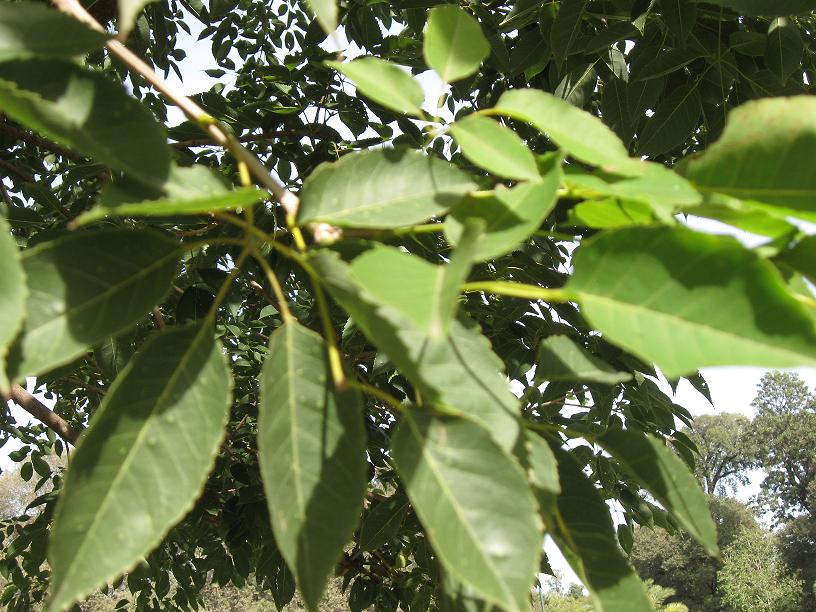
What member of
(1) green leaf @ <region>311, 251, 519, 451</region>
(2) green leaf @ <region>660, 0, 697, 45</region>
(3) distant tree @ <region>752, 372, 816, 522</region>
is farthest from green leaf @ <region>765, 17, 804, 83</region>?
(3) distant tree @ <region>752, 372, 816, 522</region>

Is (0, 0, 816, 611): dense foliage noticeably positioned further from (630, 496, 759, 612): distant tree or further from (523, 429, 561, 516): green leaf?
(630, 496, 759, 612): distant tree

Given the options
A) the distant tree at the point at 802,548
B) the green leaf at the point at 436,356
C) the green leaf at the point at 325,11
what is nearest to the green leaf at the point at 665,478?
the green leaf at the point at 436,356

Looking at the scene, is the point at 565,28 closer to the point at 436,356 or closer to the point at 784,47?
the point at 784,47

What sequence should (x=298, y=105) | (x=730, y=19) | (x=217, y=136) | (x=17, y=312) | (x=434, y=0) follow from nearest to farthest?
(x=17, y=312)
(x=217, y=136)
(x=730, y=19)
(x=434, y=0)
(x=298, y=105)

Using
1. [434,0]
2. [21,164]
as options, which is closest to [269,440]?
[434,0]

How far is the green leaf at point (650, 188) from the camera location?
494 millimetres

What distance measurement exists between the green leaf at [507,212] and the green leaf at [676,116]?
1143 mm

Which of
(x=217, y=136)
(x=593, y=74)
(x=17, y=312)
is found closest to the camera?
(x=17, y=312)

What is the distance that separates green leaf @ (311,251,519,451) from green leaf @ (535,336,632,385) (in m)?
0.21

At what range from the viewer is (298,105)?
220cm

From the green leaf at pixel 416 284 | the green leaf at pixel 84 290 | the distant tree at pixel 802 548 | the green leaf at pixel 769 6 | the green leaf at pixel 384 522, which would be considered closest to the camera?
the green leaf at pixel 416 284

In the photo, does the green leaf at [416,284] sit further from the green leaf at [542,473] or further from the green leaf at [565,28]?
the green leaf at [565,28]

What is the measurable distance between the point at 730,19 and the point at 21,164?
254 centimetres

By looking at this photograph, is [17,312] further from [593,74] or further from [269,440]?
[593,74]
